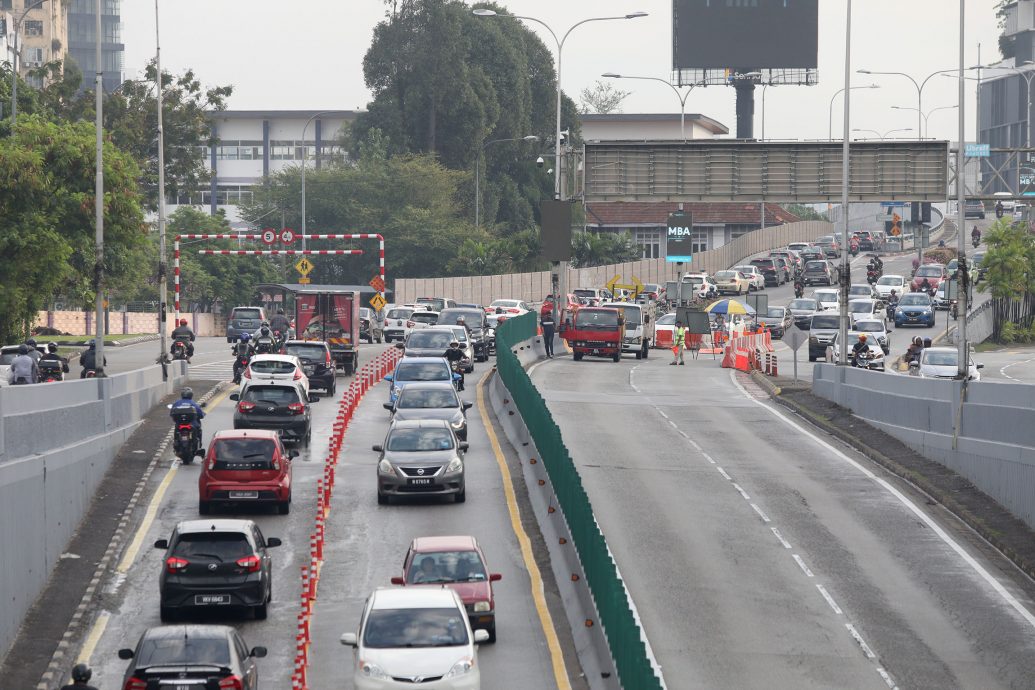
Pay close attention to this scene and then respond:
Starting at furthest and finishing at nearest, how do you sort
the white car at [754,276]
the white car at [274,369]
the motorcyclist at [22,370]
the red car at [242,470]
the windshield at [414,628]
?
the white car at [754,276]
the white car at [274,369]
the motorcyclist at [22,370]
the red car at [242,470]
the windshield at [414,628]

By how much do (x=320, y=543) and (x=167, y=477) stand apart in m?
Result: 7.75

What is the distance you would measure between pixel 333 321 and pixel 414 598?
35.5 metres

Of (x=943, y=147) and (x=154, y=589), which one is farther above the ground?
(x=943, y=147)

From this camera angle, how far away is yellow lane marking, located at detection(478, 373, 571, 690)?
69.1 feet

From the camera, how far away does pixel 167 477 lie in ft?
110

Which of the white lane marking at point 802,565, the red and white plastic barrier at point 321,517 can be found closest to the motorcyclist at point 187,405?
the red and white plastic barrier at point 321,517

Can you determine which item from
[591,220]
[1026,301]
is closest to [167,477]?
[1026,301]

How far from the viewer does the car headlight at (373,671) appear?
1805 cm

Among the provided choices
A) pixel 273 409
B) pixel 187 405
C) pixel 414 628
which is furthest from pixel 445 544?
pixel 273 409

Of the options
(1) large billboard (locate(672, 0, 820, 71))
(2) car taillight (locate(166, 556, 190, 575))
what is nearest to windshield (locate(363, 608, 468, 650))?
(2) car taillight (locate(166, 556, 190, 575))

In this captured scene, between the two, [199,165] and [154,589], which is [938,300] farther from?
[154,589]

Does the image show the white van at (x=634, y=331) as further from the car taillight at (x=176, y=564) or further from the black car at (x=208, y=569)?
the car taillight at (x=176, y=564)

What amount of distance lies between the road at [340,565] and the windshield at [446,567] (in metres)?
1.08

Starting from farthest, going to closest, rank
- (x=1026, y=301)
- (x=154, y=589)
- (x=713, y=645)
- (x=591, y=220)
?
(x=591, y=220)
(x=1026, y=301)
(x=154, y=589)
(x=713, y=645)
